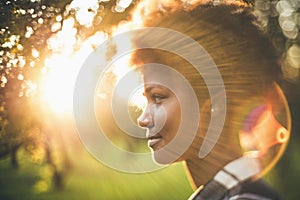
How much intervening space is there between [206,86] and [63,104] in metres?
5.65

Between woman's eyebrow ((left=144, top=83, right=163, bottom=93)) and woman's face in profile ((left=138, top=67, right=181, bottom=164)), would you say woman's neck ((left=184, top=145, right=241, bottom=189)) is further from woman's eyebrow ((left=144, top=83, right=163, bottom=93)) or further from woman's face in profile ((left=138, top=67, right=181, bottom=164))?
woman's eyebrow ((left=144, top=83, right=163, bottom=93))

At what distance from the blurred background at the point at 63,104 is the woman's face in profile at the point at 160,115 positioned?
0.48m

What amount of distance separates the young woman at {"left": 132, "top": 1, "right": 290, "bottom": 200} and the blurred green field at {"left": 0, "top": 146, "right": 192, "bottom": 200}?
6.94 metres

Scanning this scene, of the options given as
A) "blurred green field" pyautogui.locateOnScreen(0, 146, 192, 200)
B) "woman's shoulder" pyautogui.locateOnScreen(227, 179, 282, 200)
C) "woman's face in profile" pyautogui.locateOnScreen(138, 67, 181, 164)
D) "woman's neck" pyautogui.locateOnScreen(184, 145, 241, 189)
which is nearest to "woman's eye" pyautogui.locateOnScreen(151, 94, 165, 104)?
"woman's face in profile" pyautogui.locateOnScreen(138, 67, 181, 164)

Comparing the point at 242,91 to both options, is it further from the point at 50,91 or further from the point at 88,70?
the point at 50,91

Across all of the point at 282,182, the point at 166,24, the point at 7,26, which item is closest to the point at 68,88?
the point at 7,26

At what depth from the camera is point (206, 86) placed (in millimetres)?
1486

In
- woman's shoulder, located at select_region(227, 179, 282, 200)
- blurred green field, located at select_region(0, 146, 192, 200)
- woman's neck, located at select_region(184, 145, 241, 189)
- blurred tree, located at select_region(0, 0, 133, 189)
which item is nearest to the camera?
woman's shoulder, located at select_region(227, 179, 282, 200)

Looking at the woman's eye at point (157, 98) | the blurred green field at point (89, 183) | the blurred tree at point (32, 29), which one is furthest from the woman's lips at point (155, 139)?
the blurred green field at point (89, 183)

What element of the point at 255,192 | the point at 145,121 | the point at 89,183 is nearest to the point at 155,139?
the point at 145,121

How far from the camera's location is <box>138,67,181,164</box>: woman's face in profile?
1.44 metres

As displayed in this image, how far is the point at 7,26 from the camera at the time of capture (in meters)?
3.30

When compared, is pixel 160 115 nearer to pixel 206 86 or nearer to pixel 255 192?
pixel 206 86

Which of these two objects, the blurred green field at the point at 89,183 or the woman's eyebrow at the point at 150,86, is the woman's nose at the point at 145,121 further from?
the blurred green field at the point at 89,183
